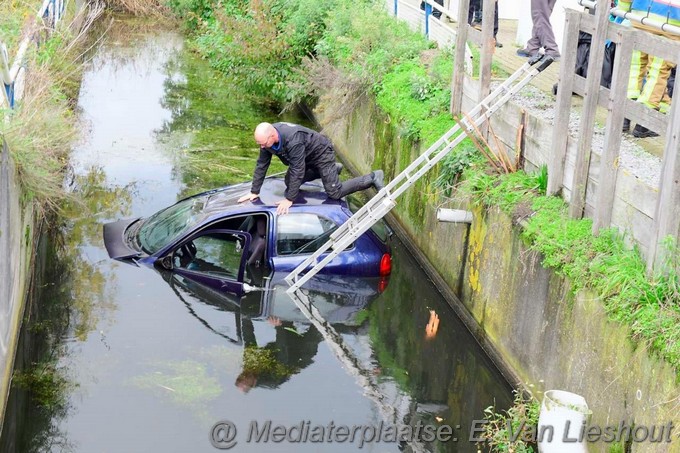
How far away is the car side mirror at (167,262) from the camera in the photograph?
10.7 m

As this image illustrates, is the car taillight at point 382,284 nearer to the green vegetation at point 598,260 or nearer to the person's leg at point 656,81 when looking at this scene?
the green vegetation at point 598,260

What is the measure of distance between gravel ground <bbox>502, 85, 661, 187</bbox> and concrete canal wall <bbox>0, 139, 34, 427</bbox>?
5.78 metres

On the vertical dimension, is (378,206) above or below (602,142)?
below

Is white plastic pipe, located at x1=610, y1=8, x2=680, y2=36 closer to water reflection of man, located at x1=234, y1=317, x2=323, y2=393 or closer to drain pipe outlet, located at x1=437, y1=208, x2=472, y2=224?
drain pipe outlet, located at x1=437, y1=208, x2=472, y2=224

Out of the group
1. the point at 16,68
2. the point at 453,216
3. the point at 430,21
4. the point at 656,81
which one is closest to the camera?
the point at 656,81

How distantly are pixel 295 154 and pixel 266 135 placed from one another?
0.41m

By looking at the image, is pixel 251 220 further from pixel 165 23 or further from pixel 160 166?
pixel 165 23

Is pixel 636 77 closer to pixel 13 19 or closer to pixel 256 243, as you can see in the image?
pixel 256 243

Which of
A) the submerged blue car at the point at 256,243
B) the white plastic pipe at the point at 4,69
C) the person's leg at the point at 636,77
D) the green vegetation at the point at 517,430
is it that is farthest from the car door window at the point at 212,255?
the person's leg at the point at 636,77

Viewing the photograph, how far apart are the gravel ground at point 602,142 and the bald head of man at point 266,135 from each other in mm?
3035

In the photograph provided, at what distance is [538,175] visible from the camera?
9.63m

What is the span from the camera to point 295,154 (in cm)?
1060

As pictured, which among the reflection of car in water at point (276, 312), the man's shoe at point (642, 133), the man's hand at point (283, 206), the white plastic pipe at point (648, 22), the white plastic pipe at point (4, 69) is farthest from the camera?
the white plastic pipe at point (4, 69)

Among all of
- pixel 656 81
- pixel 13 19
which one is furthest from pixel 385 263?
pixel 13 19
